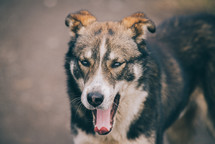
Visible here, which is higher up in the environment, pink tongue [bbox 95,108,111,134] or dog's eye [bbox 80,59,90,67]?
dog's eye [bbox 80,59,90,67]

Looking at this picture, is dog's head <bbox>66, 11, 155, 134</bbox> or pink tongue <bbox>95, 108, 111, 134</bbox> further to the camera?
pink tongue <bbox>95, 108, 111, 134</bbox>

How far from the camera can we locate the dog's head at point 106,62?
266cm

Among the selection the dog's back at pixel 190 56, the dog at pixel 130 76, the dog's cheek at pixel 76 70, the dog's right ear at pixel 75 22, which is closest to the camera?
the dog at pixel 130 76

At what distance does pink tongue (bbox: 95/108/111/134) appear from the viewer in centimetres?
281

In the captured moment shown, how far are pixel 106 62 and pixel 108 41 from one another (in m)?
0.27

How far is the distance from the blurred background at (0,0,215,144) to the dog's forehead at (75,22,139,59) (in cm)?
207

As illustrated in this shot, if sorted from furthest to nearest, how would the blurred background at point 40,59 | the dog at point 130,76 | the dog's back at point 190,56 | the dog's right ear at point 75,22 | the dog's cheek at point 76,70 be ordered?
the blurred background at point 40,59 → the dog's back at point 190,56 → the dog's right ear at point 75,22 → the dog's cheek at point 76,70 → the dog at point 130,76

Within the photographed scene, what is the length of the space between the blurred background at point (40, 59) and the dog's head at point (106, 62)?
7.06 feet

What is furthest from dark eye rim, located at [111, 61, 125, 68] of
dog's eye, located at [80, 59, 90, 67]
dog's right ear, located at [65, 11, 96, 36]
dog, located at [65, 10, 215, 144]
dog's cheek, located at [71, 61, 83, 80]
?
dog's right ear, located at [65, 11, 96, 36]

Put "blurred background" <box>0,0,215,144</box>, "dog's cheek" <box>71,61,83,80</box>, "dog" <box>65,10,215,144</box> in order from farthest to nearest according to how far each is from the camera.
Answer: "blurred background" <box>0,0,215,144</box> → "dog's cheek" <box>71,61,83,80</box> → "dog" <box>65,10,215,144</box>

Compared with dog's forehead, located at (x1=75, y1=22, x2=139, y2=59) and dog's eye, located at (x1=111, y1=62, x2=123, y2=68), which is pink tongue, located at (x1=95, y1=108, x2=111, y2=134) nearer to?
dog's eye, located at (x1=111, y1=62, x2=123, y2=68)

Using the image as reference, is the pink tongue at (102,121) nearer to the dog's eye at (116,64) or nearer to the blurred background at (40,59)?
the dog's eye at (116,64)

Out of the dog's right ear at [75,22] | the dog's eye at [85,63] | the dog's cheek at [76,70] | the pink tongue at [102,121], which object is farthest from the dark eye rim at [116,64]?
the dog's right ear at [75,22]

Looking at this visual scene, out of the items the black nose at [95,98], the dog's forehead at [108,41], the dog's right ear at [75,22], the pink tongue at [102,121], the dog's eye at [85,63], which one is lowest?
the pink tongue at [102,121]
